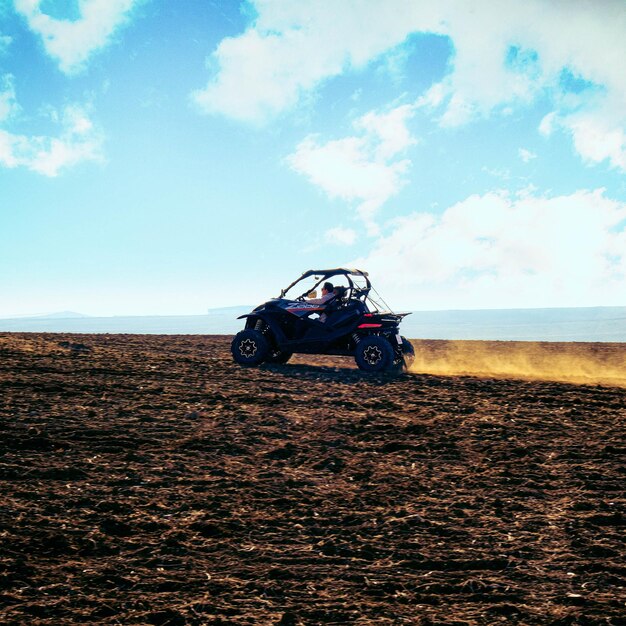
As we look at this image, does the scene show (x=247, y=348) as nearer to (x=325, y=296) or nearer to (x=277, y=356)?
(x=277, y=356)

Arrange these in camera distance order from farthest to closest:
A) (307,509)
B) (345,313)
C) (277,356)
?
(277,356), (345,313), (307,509)

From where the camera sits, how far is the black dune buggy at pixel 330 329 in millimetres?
12023

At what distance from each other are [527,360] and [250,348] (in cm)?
753

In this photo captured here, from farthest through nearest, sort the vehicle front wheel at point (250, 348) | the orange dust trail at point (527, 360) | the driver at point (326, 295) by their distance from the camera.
Result: the vehicle front wheel at point (250, 348), the orange dust trail at point (527, 360), the driver at point (326, 295)

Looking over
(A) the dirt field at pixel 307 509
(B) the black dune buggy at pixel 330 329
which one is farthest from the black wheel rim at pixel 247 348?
(A) the dirt field at pixel 307 509

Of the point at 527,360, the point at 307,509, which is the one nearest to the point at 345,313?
the point at 527,360

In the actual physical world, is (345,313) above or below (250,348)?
above

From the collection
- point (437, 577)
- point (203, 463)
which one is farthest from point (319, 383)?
point (437, 577)

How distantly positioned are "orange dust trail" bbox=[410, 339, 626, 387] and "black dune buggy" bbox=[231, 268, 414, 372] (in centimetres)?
114

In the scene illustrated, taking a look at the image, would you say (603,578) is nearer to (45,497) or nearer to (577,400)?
(45,497)

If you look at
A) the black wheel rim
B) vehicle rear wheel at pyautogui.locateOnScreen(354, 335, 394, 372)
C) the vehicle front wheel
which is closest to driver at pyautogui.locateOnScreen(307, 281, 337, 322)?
vehicle rear wheel at pyautogui.locateOnScreen(354, 335, 394, 372)

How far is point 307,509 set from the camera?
4.68 m

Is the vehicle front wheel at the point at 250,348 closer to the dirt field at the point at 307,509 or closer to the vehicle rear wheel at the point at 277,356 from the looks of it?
the vehicle rear wheel at the point at 277,356

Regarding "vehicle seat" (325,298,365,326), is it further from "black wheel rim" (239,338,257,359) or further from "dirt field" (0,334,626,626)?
"dirt field" (0,334,626,626)
